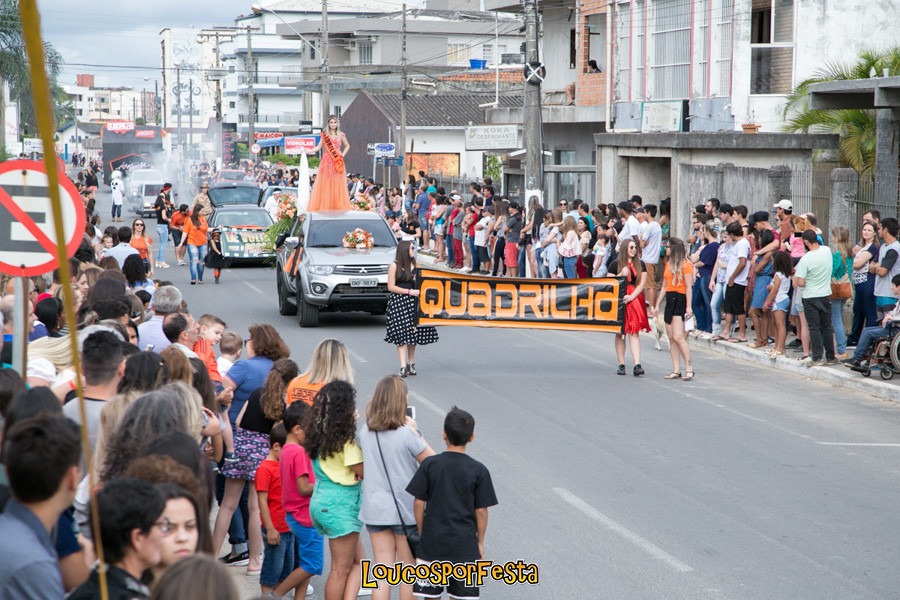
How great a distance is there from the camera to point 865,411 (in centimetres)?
1284

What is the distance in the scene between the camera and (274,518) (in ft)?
22.6

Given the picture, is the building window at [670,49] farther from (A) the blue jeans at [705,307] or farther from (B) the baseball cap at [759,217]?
(B) the baseball cap at [759,217]

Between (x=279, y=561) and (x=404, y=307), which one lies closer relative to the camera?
(x=279, y=561)

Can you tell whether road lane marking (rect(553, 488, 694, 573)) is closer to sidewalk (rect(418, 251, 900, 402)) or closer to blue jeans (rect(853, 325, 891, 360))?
sidewalk (rect(418, 251, 900, 402))

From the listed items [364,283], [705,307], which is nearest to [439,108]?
[364,283]

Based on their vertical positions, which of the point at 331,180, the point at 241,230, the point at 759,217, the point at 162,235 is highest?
the point at 331,180

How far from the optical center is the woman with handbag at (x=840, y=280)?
15258 millimetres

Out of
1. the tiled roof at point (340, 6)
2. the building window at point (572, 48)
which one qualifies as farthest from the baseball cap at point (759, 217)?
the tiled roof at point (340, 6)

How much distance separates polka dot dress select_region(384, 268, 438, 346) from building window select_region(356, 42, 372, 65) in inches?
2644

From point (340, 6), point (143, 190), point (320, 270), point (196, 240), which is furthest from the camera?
point (340, 6)

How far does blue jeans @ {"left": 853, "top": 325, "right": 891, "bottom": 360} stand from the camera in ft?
46.5

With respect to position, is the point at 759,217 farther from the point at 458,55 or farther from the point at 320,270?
the point at 458,55

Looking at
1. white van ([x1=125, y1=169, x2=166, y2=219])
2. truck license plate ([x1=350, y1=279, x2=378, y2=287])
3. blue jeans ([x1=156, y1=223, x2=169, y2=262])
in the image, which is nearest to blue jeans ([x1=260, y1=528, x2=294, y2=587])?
truck license plate ([x1=350, y1=279, x2=378, y2=287])

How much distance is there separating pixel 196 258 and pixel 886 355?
51.8ft
